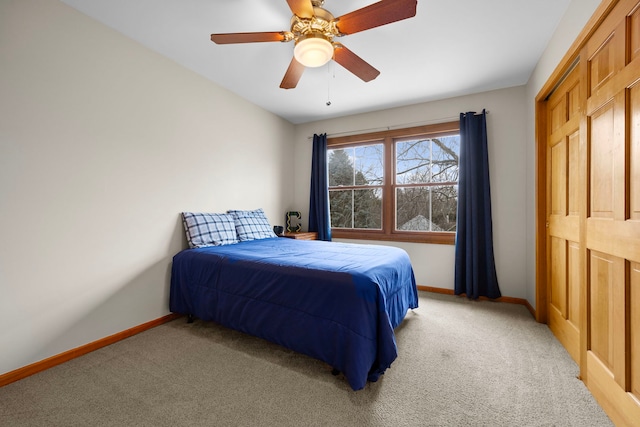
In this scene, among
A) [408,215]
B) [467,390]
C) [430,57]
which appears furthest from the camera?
[408,215]

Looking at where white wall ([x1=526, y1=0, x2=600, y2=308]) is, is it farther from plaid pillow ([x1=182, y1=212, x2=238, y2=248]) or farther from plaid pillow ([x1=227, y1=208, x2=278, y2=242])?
plaid pillow ([x1=182, y1=212, x2=238, y2=248])

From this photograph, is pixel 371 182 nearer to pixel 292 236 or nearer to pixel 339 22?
pixel 292 236

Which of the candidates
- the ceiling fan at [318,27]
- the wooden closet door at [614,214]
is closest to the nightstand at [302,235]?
the ceiling fan at [318,27]

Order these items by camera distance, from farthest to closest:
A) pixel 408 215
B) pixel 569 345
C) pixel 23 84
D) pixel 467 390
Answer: pixel 408 215 < pixel 569 345 < pixel 23 84 < pixel 467 390

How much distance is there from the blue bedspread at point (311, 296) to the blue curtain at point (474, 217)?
3.66ft

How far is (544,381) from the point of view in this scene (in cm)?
172

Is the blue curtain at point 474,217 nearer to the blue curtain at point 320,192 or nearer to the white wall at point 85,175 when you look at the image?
the blue curtain at point 320,192

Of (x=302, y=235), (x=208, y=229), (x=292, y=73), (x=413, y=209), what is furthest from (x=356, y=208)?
(x=292, y=73)

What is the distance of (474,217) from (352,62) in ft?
7.93

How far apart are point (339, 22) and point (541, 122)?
234 centimetres

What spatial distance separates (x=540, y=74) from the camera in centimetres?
262

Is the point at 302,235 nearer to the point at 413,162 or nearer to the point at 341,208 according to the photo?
the point at 341,208

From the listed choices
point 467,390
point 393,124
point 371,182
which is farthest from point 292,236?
point 467,390

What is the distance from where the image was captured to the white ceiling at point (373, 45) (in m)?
2.01
